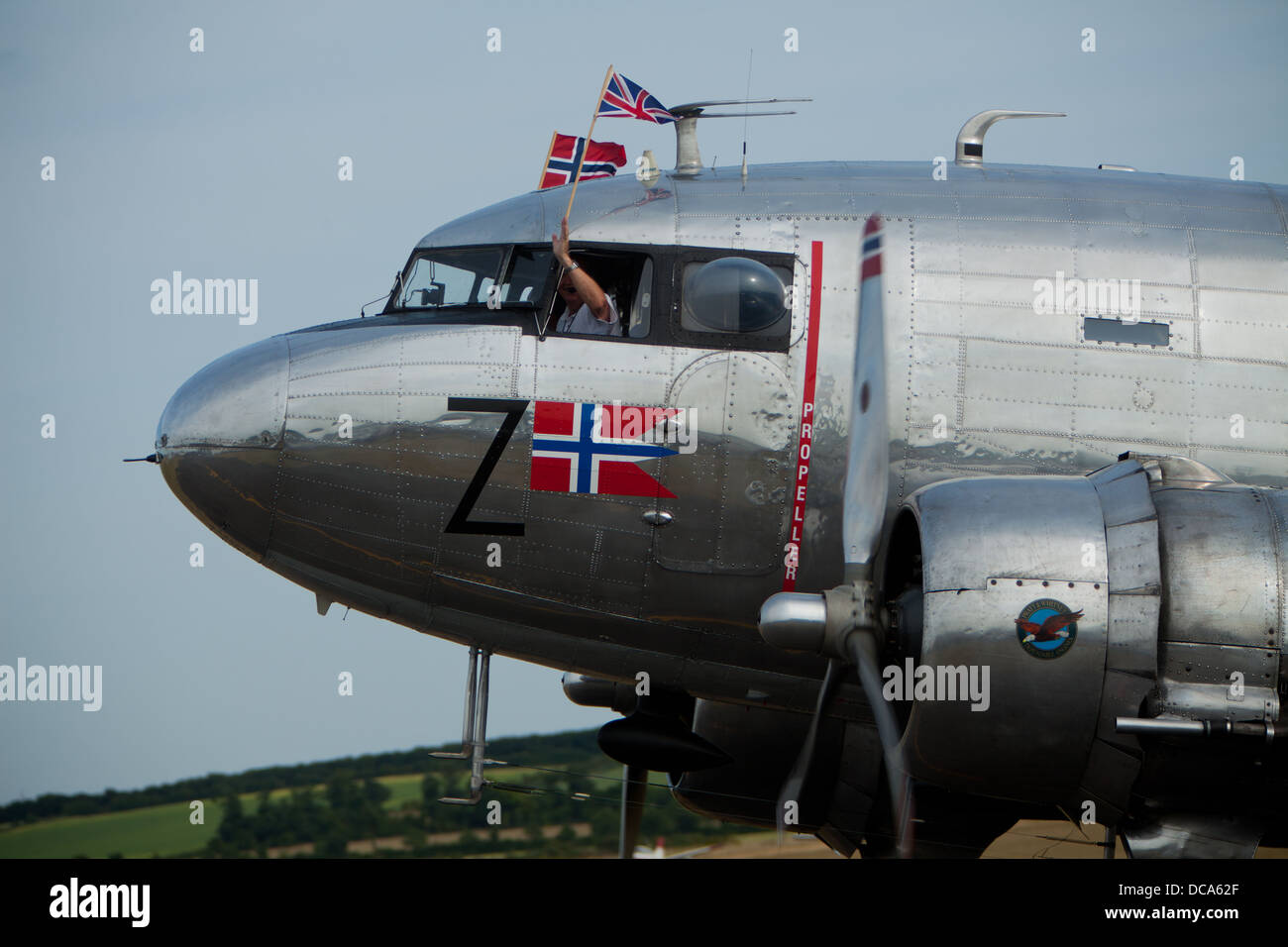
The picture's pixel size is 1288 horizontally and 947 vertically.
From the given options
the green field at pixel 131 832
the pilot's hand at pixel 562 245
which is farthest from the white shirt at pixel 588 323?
the green field at pixel 131 832

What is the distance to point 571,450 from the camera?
956cm

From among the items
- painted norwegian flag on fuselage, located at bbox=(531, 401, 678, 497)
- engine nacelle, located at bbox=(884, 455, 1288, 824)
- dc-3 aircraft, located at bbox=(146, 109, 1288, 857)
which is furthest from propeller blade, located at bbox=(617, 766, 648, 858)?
engine nacelle, located at bbox=(884, 455, 1288, 824)

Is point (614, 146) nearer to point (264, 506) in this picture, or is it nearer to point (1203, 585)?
point (264, 506)

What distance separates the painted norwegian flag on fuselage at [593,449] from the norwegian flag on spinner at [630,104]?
8.48ft

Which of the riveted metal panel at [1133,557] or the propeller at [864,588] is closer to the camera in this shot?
the riveted metal panel at [1133,557]

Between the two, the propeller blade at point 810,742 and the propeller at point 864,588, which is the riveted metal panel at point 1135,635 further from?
the propeller blade at point 810,742

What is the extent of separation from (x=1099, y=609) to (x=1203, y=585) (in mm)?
570

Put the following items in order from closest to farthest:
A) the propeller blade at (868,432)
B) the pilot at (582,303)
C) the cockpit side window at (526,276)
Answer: the propeller blade at (868,432) → the pilot at (582,303) → the cockpit side window at (526,276)

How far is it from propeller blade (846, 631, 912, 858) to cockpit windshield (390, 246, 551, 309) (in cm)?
322

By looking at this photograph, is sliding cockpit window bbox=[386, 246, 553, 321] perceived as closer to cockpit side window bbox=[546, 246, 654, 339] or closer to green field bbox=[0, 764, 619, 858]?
cockpit side window bbox=[546, 246, 654, 339]

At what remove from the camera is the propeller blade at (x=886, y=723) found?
854 cm

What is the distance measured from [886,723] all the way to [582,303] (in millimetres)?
3429

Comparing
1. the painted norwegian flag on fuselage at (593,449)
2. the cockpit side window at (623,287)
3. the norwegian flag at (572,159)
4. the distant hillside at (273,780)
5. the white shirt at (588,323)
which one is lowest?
the distant hillside at (273,780)
